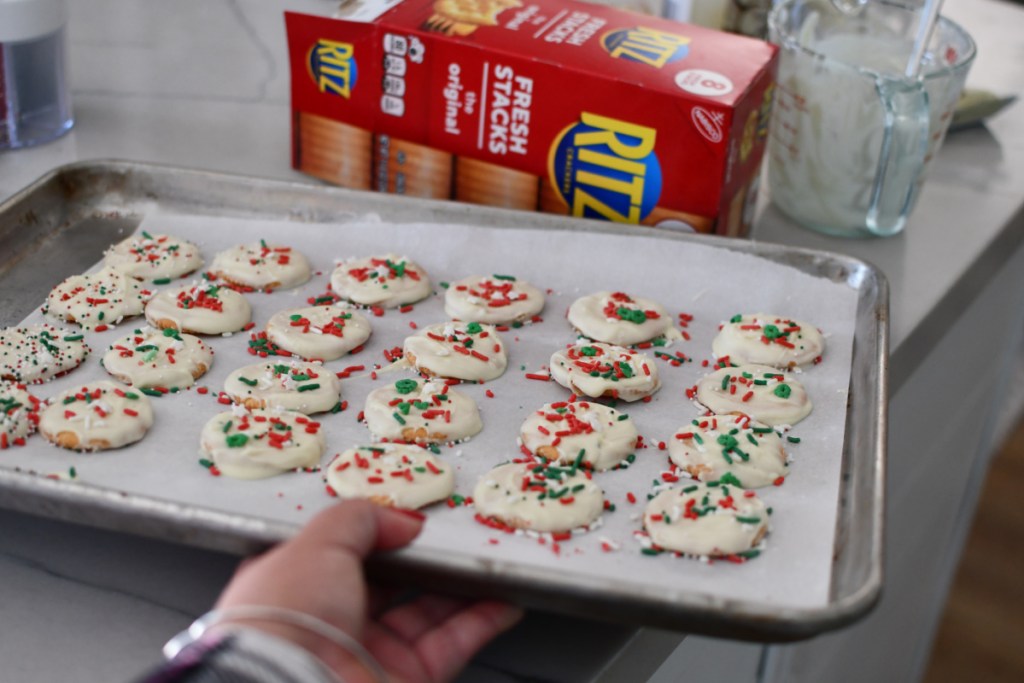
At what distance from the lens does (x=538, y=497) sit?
3.45 ft

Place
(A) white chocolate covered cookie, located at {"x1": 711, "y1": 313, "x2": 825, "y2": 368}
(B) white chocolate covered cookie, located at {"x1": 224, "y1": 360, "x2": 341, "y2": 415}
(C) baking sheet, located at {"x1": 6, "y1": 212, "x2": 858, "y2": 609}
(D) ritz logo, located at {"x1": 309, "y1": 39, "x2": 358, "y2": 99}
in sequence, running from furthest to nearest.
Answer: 1. (D) ritz logo, located at {"x1": 309, "y1": 39, "x2": 358, "y2": 99}
2. (A) white chocolate covered cookie, located at {"x1": 711, "y1": 313, "x2": 825, "y2": 368}
3. (B) white chocolate covered cookie, located at {"x1": 224, "y1": 360, "x2": 341, "y2": 415}
4. (C) baking sheet, located at {"x1": 6, "y1": 212, "x2": 858, "y2": 609}

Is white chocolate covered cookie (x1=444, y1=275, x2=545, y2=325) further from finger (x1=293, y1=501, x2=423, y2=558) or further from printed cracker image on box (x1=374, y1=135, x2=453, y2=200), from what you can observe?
finger (x1=293, y1=501, x2=423, y2=558)

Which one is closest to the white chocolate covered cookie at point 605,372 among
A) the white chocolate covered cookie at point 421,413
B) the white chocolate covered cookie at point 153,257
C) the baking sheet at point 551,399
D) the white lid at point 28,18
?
the baking sheet at point 551,399

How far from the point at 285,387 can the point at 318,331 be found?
0.12 m

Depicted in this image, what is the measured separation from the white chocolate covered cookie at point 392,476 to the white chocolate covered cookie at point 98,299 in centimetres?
42

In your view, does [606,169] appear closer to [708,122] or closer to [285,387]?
[708,122]

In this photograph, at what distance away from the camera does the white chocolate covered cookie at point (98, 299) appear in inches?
52.4

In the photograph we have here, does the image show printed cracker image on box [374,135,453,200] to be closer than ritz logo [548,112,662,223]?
No

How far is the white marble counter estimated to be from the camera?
0.92 metres

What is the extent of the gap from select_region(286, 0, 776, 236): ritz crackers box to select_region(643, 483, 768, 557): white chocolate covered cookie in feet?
1.67

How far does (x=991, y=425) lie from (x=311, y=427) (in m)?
1.56

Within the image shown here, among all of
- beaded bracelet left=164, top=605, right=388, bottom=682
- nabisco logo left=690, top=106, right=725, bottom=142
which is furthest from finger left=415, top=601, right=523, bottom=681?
nabisco logo left=690, top=106, right=725, bottom=142

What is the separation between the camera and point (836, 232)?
1.63 m

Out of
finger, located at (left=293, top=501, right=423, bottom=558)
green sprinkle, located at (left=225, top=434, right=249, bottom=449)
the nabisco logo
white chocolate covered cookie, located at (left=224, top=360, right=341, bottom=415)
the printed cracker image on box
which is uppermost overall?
the nabisco logo
